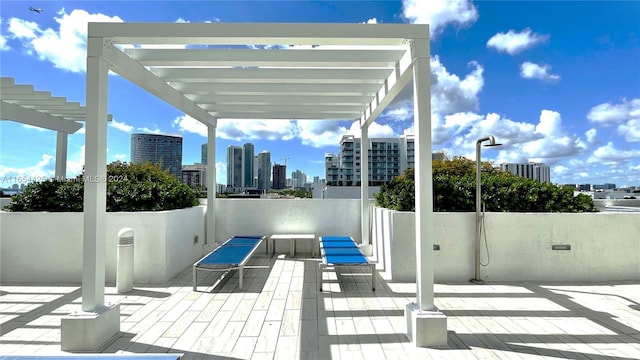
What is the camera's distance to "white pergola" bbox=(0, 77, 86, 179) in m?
5.38

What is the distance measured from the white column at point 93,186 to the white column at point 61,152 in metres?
6.84

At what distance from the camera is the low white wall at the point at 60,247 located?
15.0 ft

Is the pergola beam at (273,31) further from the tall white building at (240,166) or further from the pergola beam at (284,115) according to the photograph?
the tall white building at (240,166)

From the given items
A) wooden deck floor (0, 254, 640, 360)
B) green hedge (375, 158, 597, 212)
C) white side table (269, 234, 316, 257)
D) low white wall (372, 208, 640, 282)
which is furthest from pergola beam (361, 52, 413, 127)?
white side table (269, 234, 316, 257)

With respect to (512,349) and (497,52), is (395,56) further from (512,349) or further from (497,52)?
(497,52)

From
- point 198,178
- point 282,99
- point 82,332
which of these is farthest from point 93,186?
point 198,178

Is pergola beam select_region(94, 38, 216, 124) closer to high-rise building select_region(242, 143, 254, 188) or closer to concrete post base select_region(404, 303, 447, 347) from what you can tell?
concrete post base select_region(404, 303, 447, 347)

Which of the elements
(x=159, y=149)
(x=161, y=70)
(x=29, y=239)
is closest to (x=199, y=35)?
(x=161, y=70)

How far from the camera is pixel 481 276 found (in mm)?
4664

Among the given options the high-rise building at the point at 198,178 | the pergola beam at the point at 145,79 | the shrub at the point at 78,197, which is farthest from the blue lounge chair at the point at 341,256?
the high-rise building at the point at 198,178

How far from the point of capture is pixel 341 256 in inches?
184

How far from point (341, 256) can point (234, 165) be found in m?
24.9

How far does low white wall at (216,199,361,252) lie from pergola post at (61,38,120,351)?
4152mm

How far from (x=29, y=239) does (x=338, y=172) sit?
65732 millimetres
